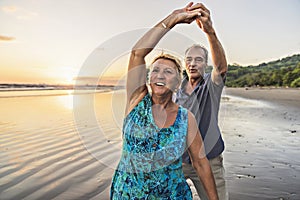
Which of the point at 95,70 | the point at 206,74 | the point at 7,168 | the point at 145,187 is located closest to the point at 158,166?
the point at 145,187

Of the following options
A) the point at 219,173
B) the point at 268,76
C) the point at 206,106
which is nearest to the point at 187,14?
the point at 206,106

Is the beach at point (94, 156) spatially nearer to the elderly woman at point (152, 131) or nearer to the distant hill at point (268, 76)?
the elderly woman at point (152, 131)

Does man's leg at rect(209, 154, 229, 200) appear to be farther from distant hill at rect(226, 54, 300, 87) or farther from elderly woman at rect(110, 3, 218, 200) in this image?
distant hill at rect(226, 54, 300, 87)

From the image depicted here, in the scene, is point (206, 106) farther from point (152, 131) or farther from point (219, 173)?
point (152, 131)

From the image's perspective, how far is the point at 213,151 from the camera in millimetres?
2848

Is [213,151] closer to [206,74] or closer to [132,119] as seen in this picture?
[206,74]

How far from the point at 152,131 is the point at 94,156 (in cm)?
467

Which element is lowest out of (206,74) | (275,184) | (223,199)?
(275,184)

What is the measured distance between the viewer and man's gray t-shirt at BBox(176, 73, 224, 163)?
9.01 feet

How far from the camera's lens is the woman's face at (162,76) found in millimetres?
1901

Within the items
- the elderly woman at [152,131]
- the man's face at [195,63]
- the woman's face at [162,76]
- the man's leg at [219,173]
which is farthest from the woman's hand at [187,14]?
the man's leg at [219,173]

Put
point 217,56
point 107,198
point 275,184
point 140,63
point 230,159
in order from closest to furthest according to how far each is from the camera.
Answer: point 140,63
point 217,56
point 107,198
point 275,184
point 230,159

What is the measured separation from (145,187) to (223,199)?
4.41 ft

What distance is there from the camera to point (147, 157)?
74.1 inches
